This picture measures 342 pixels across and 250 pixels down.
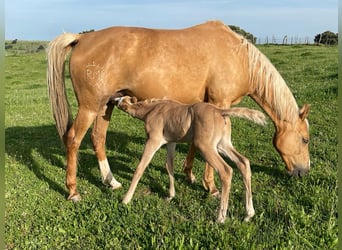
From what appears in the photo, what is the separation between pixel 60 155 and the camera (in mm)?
7805

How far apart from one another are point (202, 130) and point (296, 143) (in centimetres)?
200

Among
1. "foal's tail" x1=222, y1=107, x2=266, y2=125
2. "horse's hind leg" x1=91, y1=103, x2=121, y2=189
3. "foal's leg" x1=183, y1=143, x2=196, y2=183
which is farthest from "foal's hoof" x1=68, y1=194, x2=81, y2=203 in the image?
"foal's tail" x1=222, y1=107, x2=266, y2=125

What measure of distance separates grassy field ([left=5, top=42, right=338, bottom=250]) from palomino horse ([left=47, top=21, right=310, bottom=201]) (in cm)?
43

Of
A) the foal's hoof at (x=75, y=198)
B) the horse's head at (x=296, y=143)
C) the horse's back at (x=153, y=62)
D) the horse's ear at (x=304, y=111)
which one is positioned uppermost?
the horse's back at (x=153, y=62)

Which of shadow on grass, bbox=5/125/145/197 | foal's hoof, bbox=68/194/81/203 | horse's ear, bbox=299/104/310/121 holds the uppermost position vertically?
horse's ear, bbox=299/104/310/121

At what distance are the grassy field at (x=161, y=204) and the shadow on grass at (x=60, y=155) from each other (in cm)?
2

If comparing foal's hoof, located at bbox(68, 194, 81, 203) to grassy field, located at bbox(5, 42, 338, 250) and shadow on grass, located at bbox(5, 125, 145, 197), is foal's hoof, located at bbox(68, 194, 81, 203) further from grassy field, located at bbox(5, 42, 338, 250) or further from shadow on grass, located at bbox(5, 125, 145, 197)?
shadow on grass, located at bbox(5, 125, 145, 197)

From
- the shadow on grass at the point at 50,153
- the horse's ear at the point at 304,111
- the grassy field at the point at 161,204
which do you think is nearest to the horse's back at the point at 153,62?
the horse's ear at the point at 304,111

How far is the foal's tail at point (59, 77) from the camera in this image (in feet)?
18.9

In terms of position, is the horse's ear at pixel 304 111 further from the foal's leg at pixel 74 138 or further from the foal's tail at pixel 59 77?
the foal's tail at pixel 59 77

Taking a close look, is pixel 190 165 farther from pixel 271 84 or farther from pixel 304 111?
pixel 304 111

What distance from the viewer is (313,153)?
273 inches

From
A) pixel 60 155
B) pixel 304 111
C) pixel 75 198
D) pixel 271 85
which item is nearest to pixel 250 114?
pixel 271 85

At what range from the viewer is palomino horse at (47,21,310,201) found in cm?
543
